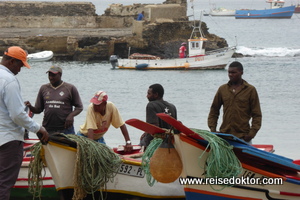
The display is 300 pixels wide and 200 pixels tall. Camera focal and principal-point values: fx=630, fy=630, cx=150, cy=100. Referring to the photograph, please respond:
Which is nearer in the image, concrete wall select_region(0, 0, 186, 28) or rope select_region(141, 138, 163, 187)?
rope select_region(141, 138, 163, 187)

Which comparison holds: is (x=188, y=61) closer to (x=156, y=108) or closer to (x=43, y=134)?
(x=156, y=108)

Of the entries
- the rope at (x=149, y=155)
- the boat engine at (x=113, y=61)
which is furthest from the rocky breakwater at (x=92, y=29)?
the rope at (x=149, y=155)

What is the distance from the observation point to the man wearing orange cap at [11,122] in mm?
6113

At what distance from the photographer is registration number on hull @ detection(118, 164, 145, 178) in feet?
25.2

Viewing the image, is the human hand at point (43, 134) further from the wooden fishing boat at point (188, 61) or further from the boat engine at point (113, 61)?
the boat engine at point (113, 61)

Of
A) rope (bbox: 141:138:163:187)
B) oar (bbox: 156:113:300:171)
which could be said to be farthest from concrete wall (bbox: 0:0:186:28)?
oar (bbox: 156:113:300:171)

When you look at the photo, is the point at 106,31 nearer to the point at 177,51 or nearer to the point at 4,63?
the point at 177,51

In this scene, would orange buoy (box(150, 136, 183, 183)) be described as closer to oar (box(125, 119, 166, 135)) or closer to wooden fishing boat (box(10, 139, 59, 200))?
oar (box(125, 119, 166, 135))

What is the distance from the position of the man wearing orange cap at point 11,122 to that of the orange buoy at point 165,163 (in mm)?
1172

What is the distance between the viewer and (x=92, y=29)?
47.5 m

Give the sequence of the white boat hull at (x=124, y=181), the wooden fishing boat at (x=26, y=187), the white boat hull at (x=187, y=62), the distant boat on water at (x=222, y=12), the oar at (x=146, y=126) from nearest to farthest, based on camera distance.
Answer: the oar at (x=146, y=126), the white boat hull at (x=124, y=181), the wooden fishing boat at (x=26, y=187), the white boat hull at (x=187, y=62), the distant boat on water at (x=222, y=12)

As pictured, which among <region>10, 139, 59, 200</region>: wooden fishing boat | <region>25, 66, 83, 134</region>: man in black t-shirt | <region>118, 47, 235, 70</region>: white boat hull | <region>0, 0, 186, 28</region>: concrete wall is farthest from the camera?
<region>0, 0, 186, 28</region>: concrete wall

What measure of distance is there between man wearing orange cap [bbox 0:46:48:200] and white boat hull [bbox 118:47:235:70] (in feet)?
98.1

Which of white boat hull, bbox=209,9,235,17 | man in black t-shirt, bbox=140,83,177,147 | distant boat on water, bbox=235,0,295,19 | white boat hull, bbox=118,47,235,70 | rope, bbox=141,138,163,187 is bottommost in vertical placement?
white boat hull, bbox=209,9,235,17
